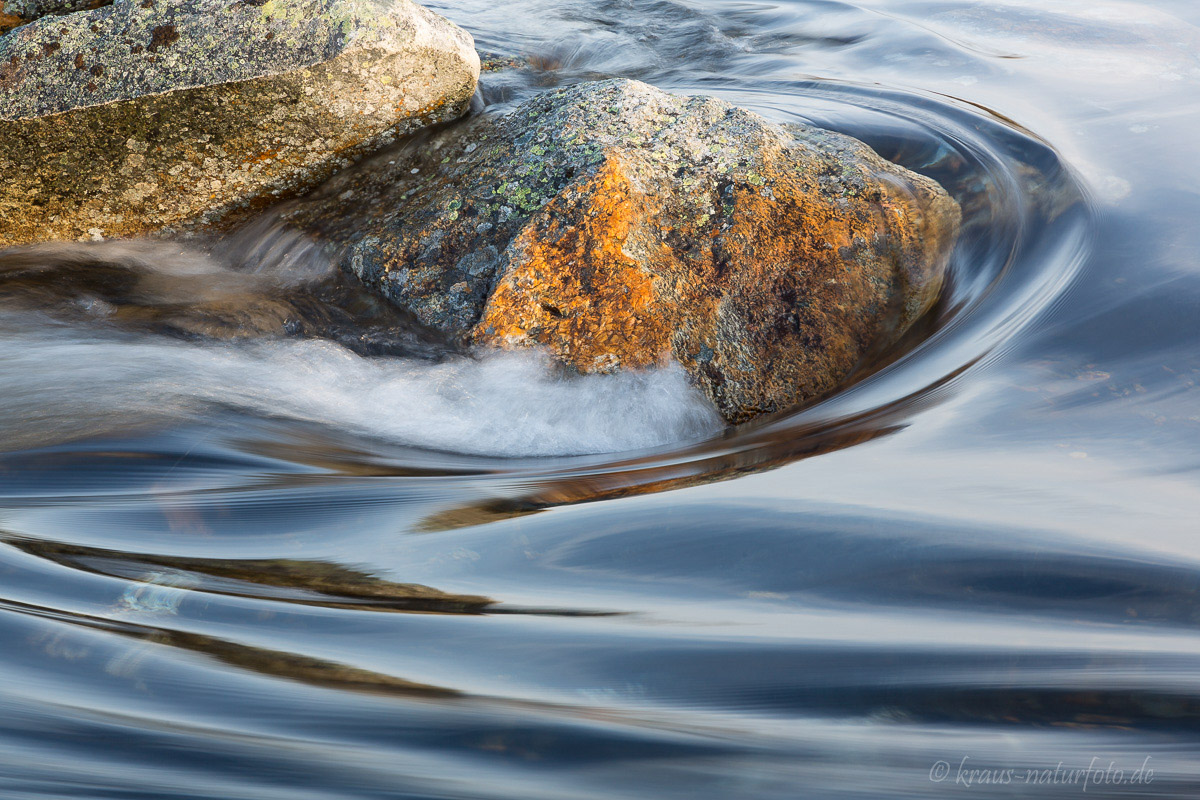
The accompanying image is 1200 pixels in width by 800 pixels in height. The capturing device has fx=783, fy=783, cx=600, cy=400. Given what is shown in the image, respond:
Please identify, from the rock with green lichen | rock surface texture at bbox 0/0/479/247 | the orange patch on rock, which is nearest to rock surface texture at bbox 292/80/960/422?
the orange patch on rock

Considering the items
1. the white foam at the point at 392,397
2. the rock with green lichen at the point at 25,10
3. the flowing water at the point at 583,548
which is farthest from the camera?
the rock with green lichen at the point at 25,10

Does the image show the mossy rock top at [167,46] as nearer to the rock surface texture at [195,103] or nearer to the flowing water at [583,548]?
the rock surface texture at [195,103]

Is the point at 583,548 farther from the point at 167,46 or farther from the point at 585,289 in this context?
the point at 167,46

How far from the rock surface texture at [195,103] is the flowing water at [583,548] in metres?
0.26

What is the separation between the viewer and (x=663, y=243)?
3.04 metres

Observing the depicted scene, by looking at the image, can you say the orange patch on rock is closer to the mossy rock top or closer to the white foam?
the white foam

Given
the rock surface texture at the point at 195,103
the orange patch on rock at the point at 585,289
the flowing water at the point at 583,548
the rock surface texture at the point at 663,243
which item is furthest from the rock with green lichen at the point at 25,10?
the orange patch on rock at the point at 585,289

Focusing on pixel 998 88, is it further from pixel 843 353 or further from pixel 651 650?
pixel 651 650

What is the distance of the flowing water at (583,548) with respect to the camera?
4.66 ft

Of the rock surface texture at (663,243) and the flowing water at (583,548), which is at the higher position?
the rock surface texture at (663,243)

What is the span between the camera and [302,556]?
1932mm

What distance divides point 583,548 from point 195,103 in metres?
2.77

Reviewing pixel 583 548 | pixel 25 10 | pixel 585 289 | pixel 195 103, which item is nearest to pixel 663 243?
pixel 585 289

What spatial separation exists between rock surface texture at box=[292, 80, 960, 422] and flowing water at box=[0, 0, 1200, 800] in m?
0.15
